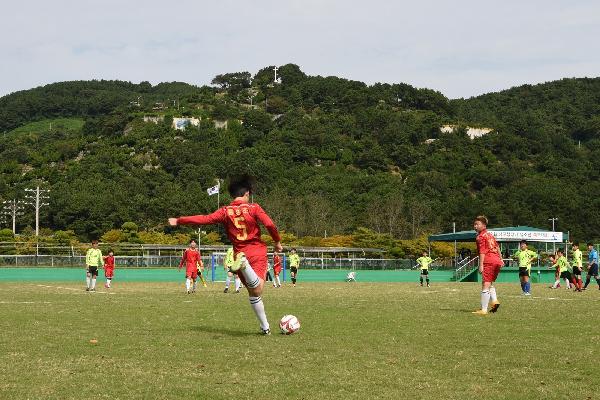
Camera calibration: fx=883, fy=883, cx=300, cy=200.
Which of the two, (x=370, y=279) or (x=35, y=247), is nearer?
(x=370, y=279)

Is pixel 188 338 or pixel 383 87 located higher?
pixel 383 87

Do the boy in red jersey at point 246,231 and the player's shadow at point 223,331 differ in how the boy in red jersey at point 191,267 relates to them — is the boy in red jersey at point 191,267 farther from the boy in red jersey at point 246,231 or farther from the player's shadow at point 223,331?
the boy in red jersey at point 246,231

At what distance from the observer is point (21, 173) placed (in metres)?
140

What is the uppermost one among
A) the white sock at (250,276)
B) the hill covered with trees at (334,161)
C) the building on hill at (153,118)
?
the building on hill at (153,118)

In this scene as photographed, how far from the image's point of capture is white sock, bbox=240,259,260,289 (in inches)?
517

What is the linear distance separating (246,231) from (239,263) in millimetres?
527

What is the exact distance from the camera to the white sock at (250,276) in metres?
13.1

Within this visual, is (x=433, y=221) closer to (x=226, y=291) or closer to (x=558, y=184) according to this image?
(x=558, y=184)

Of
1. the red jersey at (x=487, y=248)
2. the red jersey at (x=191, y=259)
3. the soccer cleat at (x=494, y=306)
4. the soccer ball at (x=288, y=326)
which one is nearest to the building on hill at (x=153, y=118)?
the red jersey at (x=191, y=259)

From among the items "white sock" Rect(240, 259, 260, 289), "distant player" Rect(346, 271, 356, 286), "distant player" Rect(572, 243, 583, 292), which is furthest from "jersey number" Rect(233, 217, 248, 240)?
"distant player" Rect(346, 271, 356, 286)

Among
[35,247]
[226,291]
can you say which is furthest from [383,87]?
[226,291]

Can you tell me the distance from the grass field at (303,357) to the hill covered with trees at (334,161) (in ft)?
240

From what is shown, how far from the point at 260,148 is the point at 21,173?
38118 mm

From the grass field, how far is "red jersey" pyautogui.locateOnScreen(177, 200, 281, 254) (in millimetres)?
1432
